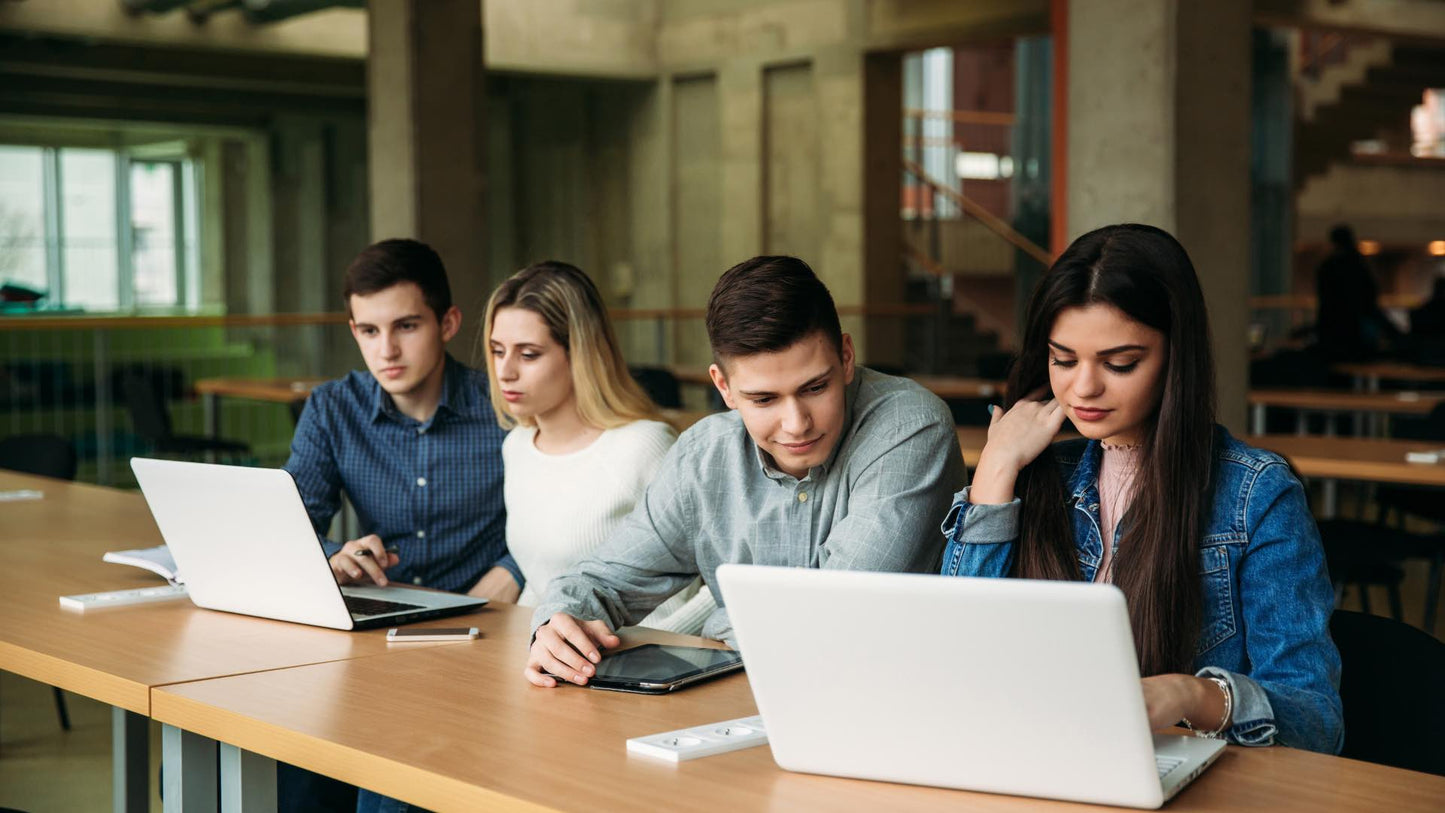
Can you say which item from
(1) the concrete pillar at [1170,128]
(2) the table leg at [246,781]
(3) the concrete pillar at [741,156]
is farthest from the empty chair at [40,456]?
(3) the concrete pillar at [741,156]

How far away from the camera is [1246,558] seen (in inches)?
71.7

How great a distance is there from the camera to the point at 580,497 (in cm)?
281

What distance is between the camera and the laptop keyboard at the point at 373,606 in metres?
2.42

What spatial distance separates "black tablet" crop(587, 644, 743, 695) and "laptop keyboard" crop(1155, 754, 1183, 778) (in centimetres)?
56

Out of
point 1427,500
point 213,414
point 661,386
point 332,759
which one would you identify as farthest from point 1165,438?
point 213,414

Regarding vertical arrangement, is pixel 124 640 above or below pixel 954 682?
below

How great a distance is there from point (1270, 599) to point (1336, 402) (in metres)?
5.23

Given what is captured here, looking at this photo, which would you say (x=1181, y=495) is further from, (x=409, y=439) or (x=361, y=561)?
(x=409, y=439)

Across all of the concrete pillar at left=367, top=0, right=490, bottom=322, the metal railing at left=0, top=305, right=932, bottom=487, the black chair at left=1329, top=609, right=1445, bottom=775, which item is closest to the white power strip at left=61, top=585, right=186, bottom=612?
the black chair at left=1329, top=609, right=1445, bottom=775

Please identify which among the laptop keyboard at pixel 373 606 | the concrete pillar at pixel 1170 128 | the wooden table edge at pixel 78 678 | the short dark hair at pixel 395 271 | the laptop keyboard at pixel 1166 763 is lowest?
the wooden table edge at pixel 78 678

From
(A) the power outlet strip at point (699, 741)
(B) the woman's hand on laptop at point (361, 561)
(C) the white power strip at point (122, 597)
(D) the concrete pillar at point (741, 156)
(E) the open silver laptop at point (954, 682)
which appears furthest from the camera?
(D) the concrete pillar at point (741, 156)

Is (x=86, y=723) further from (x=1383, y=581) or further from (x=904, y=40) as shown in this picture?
(x=904, y=40)

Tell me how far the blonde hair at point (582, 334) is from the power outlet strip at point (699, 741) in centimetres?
118

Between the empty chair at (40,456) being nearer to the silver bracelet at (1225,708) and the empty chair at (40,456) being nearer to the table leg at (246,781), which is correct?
the table leg at (246,781)
